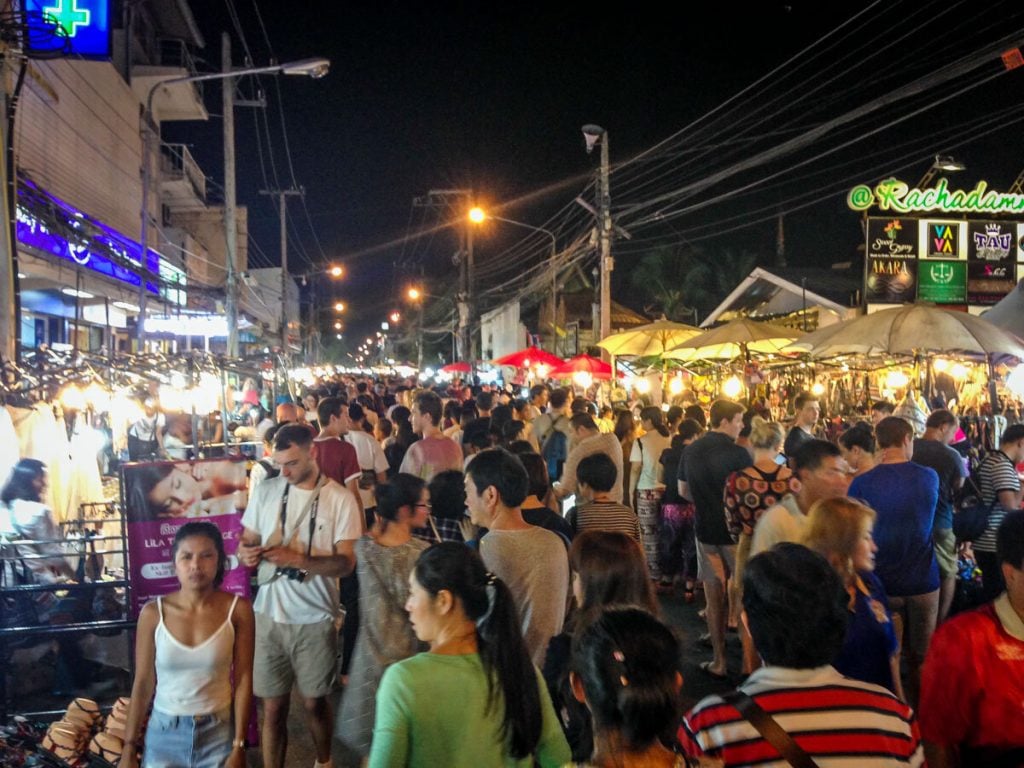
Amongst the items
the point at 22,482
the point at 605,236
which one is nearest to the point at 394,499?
the point at 22,482

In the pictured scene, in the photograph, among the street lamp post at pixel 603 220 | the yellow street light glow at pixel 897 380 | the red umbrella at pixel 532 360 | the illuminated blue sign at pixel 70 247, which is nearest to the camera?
the illuminated blue sign at pixel 70 247

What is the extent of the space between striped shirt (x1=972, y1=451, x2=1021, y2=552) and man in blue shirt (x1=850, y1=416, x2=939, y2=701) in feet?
3.20

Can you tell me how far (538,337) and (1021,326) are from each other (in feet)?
111

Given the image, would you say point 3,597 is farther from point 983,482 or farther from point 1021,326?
point 1021,326

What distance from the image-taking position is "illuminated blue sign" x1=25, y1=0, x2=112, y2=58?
10.2m

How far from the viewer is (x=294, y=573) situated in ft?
Answer: 15.1

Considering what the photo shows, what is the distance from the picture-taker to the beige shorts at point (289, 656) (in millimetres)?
4648

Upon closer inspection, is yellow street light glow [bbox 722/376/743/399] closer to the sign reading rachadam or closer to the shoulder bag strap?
the sign reading rachadam

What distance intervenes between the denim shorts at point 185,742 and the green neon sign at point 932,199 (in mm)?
22672

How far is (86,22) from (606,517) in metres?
9.42

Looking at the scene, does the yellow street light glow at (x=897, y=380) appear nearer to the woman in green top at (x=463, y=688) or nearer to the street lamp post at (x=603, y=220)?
the street lamp post at (x=603, y=220)

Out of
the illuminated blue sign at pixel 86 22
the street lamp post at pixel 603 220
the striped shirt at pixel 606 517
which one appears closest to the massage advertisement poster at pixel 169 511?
the striped shirt at pixel 606 517

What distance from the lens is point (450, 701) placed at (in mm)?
2494

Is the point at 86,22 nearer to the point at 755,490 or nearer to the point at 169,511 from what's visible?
the point at 169,511
